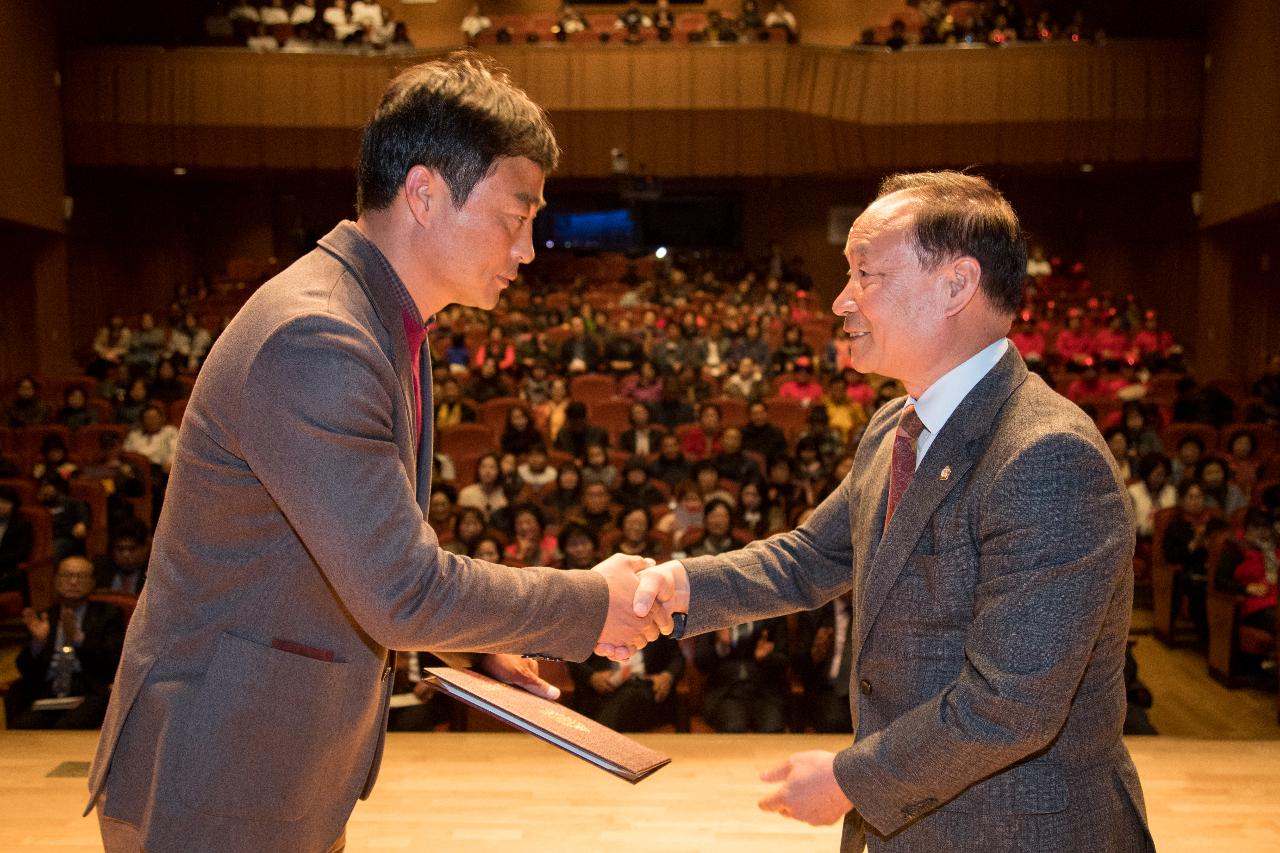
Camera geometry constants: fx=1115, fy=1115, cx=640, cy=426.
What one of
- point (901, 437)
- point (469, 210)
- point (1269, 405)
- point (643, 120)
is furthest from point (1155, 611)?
point (643, 120)

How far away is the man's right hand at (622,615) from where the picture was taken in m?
1.52

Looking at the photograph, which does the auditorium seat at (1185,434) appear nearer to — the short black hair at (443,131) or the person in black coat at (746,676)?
the person in black coat at (746,676)

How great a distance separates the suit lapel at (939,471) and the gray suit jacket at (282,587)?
0.47 meters

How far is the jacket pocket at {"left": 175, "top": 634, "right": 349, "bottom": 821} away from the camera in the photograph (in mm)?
1276

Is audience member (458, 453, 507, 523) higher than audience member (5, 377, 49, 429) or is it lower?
lower

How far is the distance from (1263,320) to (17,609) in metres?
12.3

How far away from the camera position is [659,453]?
25.4 feet

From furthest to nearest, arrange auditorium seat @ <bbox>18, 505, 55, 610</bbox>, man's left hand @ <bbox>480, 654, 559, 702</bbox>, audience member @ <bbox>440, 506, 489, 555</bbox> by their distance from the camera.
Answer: auditorium seat @ <bbox>18, 505, 55, 610</bbox> → audience member @ <bbox>440, 506, 489, 555</bbox> → man's left hand @ <bbox>480, 654, 559, 702</bbox>

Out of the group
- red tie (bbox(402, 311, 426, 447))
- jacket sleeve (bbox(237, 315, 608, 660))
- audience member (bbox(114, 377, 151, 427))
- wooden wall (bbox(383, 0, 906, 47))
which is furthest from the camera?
wooden wall (bbox(383, 0, 906, 47))

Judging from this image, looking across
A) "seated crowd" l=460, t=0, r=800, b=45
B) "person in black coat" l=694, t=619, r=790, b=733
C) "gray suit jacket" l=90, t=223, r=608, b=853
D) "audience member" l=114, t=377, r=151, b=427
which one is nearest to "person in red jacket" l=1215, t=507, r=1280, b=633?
"person in black coat" l=694, t=619, r=790, b=733

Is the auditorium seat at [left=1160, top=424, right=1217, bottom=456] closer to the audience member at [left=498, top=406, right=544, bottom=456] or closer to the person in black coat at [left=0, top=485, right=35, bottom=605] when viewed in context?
the audience member at [left=498, top=406, right=544, bottom=456]

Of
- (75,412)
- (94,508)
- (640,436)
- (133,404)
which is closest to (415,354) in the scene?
(94,508)

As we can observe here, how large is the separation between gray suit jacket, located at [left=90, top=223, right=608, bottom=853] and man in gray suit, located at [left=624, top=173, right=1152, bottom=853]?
400mm

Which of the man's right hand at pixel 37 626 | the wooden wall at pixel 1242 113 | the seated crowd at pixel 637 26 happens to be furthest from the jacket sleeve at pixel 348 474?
the seated crowd at pixel 637 26
